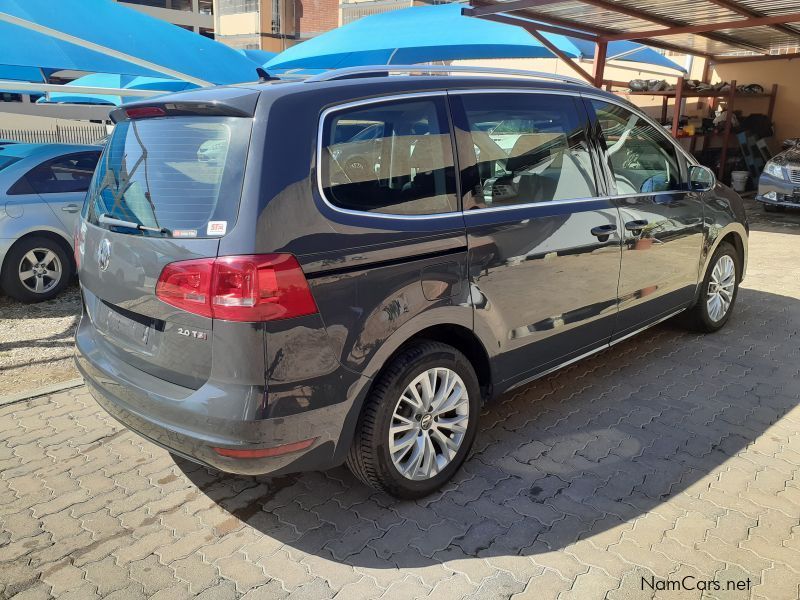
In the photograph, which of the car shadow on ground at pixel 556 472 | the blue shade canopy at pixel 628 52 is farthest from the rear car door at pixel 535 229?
the blue shade canopy at pixel 628 52

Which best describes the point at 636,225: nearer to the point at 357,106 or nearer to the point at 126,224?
the point at 357,106

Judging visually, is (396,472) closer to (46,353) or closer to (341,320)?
(341,320)

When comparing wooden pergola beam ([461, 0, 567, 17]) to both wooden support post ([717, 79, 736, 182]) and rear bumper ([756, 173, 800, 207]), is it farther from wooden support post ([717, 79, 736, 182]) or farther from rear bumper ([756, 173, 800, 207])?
wooden support post ([717, 79, 736, 182])

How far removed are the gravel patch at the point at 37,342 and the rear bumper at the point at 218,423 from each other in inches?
86.6

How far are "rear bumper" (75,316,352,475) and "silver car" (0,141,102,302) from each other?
13.5ft

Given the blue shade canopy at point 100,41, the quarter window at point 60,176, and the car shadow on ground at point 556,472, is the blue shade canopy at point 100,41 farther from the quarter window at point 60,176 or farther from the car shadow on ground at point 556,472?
the car shadow on ground at point 556,472

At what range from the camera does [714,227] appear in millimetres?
4738

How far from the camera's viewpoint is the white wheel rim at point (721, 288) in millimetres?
5012

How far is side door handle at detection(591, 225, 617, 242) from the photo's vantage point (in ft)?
11.8

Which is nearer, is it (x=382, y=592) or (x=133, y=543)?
(x=382, y=592)

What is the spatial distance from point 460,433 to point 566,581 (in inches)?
32.9

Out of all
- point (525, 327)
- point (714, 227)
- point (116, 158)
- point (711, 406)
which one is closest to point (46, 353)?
point (116, 158)

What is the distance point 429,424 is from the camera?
2.95m

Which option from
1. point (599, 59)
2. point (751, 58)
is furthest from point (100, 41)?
point (751, 58)
